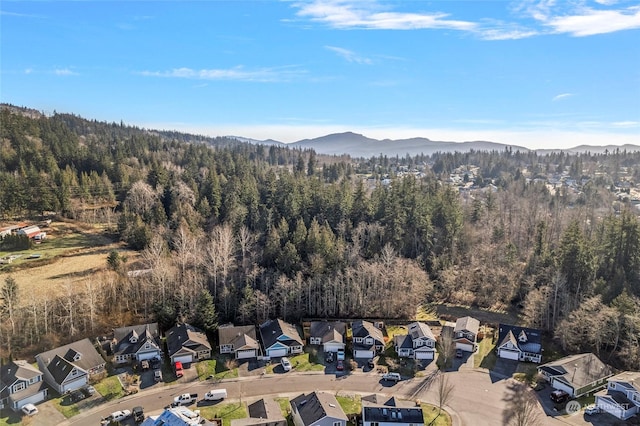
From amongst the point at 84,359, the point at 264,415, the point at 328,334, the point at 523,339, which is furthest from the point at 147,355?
the point at 523,339

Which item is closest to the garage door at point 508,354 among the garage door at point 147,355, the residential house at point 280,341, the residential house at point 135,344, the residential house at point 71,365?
the residential house at point 280,341

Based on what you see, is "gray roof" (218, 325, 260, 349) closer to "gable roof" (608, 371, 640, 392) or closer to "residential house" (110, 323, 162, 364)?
"residential house" (110, 323, 162, 364)

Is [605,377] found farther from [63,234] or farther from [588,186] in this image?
[588,186]

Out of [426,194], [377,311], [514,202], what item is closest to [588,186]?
[514,202]

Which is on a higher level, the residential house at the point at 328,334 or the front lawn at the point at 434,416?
the residential house at the point at 328,334

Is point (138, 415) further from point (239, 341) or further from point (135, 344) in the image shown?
point (239, 341)

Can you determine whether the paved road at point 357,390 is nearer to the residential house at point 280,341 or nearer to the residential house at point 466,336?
the residential house at point 280,341

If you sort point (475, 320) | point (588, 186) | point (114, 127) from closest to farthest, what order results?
point (475, 320), point (588, 186), point (114, 127)
